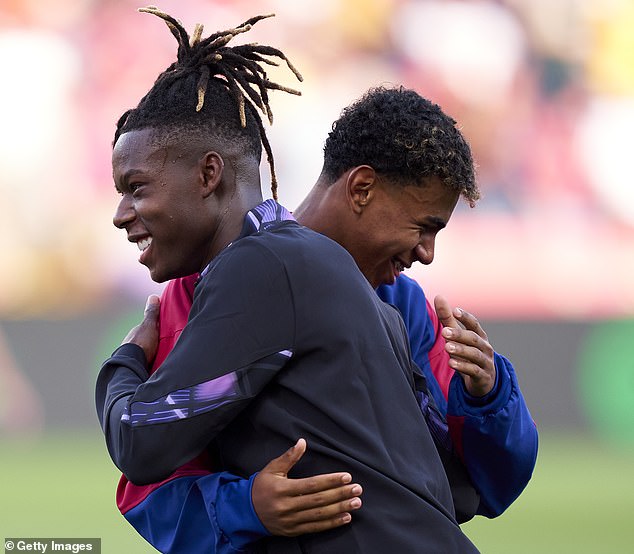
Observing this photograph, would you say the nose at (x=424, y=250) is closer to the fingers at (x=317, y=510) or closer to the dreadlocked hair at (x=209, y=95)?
the dreadlocked hair at (x=209, y=95)

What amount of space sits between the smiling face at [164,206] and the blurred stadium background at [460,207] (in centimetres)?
677

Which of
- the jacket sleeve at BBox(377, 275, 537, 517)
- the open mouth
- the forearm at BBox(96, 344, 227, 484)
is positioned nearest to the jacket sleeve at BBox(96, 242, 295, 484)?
the forearm at BBox(96, 344, 227, 484)

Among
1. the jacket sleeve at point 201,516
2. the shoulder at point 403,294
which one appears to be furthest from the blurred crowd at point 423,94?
the jacket sleeve at point 201,516

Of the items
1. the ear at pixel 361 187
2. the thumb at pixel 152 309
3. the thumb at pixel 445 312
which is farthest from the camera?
the ear at pixel 361 187

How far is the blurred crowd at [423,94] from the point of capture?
984cm

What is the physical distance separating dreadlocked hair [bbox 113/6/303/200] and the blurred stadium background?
659 cm

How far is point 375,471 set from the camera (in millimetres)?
2062

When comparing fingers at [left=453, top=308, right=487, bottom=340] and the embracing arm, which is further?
fingers at [left=453, top=308, right=487, bottom=340]

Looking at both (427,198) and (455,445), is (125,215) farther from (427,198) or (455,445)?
(455,445)

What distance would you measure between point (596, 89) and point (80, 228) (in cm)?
468

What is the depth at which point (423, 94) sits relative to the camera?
31.9 feet

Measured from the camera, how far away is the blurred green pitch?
6.69m

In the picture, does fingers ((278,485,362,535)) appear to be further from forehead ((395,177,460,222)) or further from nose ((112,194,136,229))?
forehead ((395,177,460,222))

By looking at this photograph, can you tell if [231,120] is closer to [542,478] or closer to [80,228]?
[542,478]
